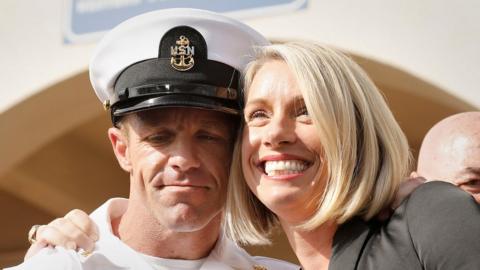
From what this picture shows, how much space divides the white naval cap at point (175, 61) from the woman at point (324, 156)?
15 cm

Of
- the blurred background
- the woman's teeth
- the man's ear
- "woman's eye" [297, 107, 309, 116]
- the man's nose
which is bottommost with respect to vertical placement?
the blurred background

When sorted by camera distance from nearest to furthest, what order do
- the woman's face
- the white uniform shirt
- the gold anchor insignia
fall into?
the woman's face, the white uniform shirt, the gold anchor insignia

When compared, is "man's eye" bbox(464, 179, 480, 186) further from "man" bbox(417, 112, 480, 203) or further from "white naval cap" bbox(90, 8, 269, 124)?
"white naval cap" bbox(90, 8, 269, 124)

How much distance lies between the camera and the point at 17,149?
14.1ft

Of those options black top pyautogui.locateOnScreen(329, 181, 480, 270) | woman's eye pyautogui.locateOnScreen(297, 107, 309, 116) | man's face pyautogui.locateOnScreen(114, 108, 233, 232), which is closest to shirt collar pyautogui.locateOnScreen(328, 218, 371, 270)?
black top pyautogui.locateOnScreen(329, 181, 480, 270)

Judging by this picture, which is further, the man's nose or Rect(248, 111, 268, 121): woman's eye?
the man's nose

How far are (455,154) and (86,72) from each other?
2.23 m

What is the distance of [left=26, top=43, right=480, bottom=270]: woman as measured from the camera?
143 centimetres

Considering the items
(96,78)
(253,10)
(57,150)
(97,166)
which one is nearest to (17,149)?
(57,150)

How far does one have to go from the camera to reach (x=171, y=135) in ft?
5.58

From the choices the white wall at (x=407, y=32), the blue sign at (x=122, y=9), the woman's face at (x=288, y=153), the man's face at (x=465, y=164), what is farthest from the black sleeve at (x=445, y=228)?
the blue sign at (x=122, y=9)

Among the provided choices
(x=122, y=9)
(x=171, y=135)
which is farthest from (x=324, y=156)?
(x=122, y=9)

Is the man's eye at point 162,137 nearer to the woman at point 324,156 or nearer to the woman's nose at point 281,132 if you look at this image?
the woman at point 324,156

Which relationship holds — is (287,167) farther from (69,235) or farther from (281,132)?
(69,235)
